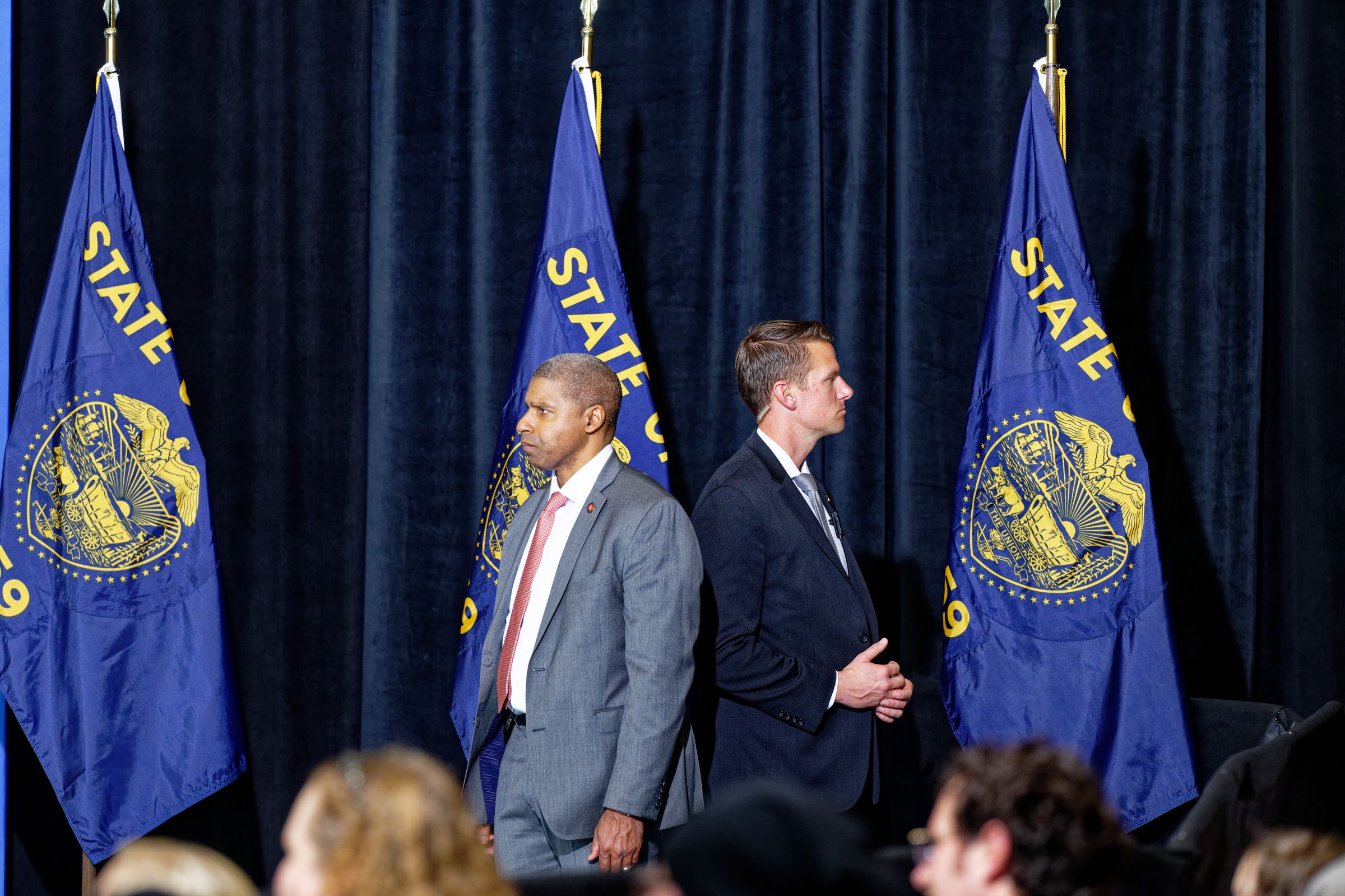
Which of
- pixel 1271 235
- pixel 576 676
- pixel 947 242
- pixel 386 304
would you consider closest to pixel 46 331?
pixel 386 304

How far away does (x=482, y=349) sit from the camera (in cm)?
379

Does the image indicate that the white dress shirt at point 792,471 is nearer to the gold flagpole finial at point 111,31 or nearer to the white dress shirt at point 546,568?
the white dress shirt at point 546,568

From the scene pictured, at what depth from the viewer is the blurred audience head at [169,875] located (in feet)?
3.99

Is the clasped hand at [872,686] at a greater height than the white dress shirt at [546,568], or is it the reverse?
the white dress shirt at [546,568]

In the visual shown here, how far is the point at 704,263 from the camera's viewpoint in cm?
385

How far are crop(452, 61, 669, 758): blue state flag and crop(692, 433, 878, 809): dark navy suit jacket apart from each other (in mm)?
568

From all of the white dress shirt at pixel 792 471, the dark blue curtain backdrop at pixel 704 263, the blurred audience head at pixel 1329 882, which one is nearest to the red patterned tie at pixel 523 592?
the white dress shirt at pixel 792 471

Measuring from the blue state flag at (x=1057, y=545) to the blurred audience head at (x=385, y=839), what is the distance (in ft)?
7.11

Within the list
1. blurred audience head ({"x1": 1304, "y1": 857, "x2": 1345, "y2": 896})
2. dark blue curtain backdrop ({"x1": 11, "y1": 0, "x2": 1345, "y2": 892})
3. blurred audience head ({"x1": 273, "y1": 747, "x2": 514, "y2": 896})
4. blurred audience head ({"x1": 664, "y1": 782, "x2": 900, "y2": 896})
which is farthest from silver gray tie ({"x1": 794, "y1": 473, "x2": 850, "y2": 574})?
blurred audience head ({"x1": 273, "y1": 747, "x2": 514, "y2": 896})

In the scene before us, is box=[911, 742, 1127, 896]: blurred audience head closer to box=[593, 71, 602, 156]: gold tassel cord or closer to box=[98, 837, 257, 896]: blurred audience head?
box=[98, 837, 257, 896]: blurred audience head

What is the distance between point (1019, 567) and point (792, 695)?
0.85 metres

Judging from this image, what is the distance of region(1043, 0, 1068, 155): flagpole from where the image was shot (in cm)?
331

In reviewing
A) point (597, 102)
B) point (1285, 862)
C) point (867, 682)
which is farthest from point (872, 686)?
point (597, 102)

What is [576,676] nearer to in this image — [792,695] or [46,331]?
[792,695]
